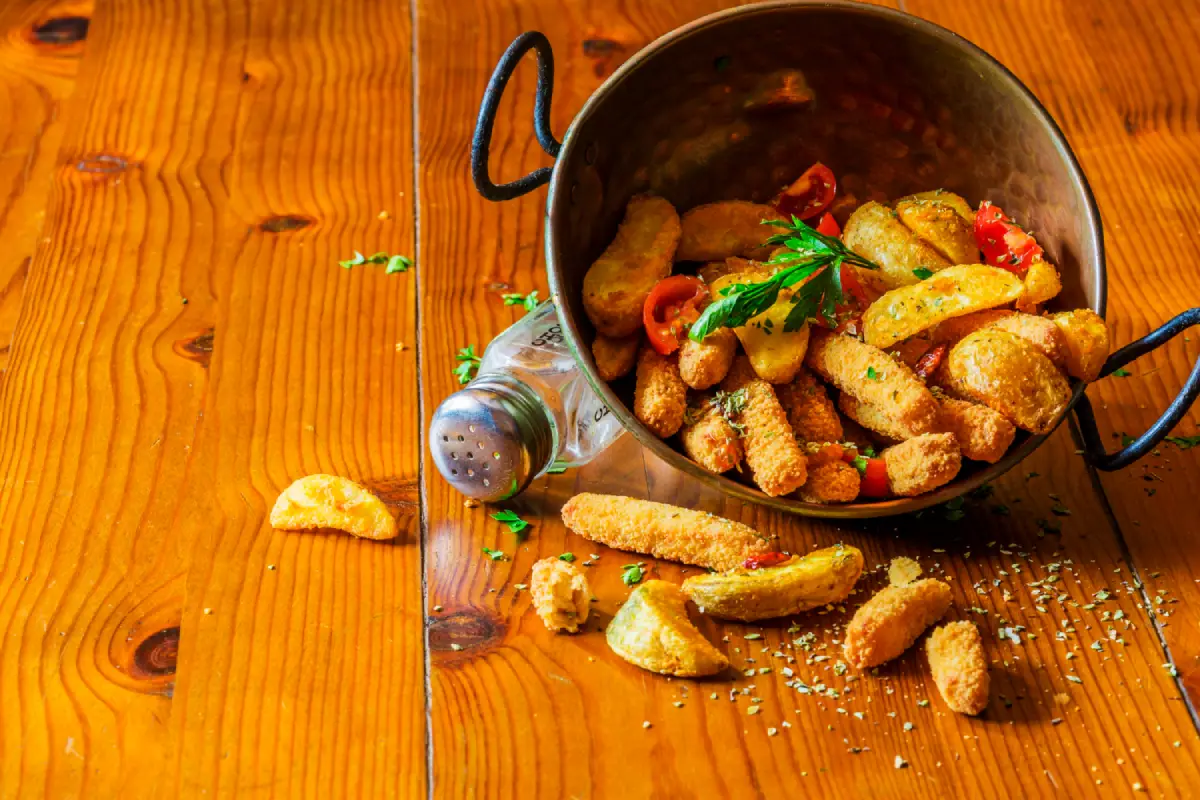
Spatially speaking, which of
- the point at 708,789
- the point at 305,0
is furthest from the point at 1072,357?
the point at 305,0

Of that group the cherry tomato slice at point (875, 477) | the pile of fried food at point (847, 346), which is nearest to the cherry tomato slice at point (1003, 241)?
the pile of fried food at point (847, 346)

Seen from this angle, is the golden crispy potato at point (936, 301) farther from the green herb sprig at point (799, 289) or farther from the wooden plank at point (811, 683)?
the wooden plank at point (811, 683)

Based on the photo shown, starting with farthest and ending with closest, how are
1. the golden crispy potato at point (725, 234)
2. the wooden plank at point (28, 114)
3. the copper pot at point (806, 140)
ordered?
the wooden plank at point (28, 114) < the golden crispy potato at point (725, 234) < the copper pot at point (806, 140)

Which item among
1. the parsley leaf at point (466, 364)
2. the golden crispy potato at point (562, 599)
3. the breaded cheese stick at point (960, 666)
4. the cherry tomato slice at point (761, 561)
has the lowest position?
the parsley leaf at point (466, 364)

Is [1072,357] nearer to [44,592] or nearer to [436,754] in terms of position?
[436,754]

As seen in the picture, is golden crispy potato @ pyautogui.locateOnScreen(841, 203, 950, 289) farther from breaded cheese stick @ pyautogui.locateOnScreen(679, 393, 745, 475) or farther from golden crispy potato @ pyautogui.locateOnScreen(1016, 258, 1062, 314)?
breaded cheese stick @ pyautogui.locateOnScreen(679, 393, 745, 475)

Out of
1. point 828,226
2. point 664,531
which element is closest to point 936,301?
point 828,226

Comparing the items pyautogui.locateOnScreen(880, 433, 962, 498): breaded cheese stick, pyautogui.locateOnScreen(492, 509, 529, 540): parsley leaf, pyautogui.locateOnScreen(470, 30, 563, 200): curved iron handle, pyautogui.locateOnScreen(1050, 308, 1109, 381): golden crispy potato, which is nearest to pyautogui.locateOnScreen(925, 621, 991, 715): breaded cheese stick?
pyautogui.locateOnScreen(880, 433, 962, 498): breaded cheese stick
